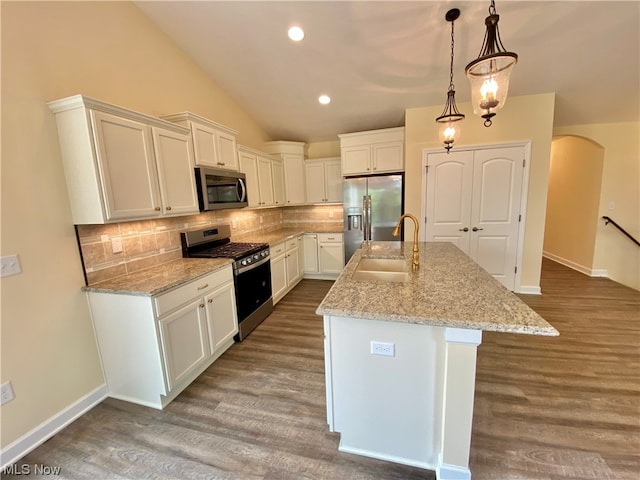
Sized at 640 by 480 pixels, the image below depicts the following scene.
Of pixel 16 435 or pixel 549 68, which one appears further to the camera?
pixel 549 68

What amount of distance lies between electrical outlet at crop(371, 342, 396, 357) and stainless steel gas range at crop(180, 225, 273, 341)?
5.78ft

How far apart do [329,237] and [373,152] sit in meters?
1.58

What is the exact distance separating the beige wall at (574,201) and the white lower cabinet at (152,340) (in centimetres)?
618

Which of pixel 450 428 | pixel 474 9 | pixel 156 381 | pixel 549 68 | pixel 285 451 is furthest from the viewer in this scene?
pixel 549 68

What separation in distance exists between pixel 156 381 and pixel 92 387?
0.57 metres

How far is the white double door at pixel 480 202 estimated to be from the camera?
378cm

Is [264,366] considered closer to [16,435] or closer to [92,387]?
[92,387]

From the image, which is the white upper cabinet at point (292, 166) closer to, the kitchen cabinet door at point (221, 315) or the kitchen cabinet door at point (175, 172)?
the kitchen cabinet door at point (175, 172)

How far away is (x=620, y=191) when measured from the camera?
14.1 feet

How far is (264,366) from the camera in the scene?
2461mm

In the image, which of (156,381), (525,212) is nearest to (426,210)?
(525,212)

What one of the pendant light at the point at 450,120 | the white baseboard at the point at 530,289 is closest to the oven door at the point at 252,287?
the pendant light at the point at 450,120

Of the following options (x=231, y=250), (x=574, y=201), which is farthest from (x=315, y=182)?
(x=574, y=201)

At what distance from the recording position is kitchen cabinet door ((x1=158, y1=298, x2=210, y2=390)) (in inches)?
77.4
